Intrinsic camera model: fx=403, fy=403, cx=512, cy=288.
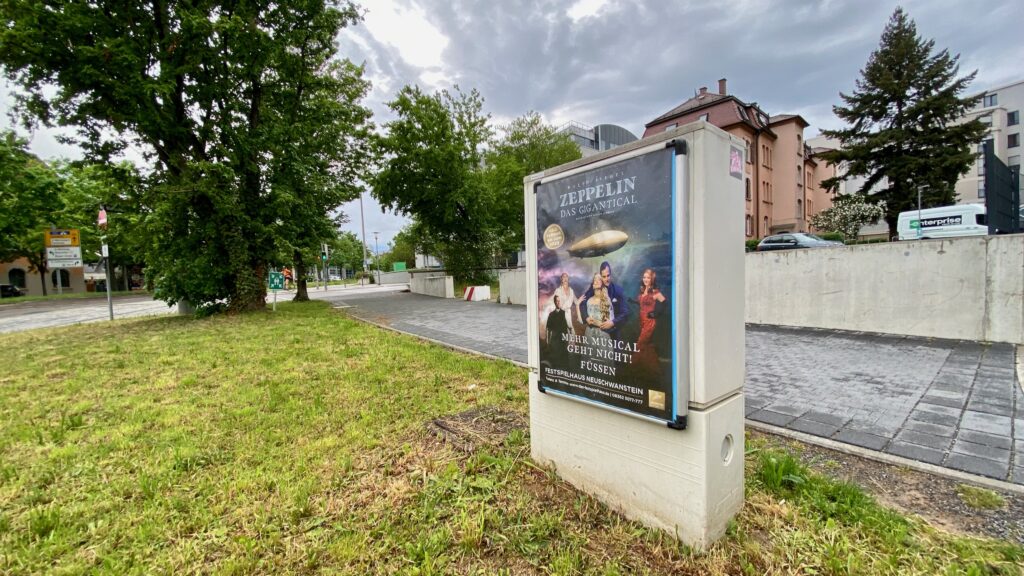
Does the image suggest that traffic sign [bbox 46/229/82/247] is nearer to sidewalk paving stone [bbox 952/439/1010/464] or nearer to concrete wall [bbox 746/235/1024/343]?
concrete wall [bbox 746/235/1024/343]

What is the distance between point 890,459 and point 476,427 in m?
3.07

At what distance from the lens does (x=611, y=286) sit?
2211mm

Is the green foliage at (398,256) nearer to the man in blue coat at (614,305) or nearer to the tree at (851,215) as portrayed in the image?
the tree at (851,215)

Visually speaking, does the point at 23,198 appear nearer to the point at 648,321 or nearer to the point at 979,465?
the point at 648,321

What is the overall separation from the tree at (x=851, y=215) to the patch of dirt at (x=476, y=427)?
28232 mm

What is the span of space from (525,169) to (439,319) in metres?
20.9

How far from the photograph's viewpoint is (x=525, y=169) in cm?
2973

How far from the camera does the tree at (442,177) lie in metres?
22.6

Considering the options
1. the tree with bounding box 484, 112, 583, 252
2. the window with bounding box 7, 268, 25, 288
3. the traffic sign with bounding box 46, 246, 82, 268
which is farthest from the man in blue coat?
the window with bounding box 7, 268, 25, 288

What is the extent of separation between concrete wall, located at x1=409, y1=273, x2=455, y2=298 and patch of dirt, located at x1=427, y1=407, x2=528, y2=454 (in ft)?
51.8

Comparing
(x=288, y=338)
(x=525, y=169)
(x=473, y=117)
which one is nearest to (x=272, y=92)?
(x=288, y=338)

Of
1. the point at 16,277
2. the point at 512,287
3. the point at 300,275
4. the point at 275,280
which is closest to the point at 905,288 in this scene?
the point at 512,287

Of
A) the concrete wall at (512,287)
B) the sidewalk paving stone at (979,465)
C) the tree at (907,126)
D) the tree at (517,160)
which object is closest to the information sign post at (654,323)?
the sidewalk paving stone at (979,465)

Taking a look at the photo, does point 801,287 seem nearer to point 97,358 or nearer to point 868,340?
point 868,340
